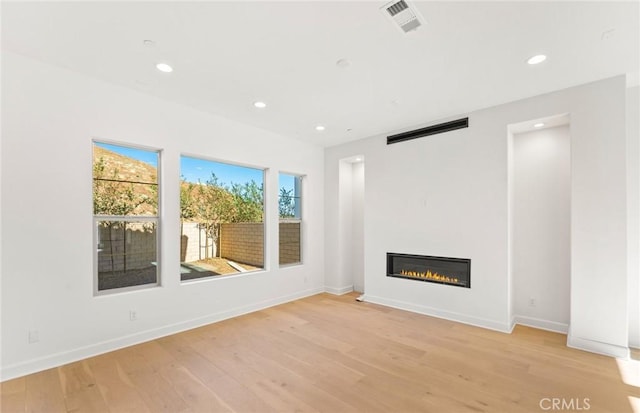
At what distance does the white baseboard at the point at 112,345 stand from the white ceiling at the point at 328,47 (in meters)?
2.93

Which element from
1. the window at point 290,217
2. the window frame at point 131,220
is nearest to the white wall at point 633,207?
the window at point 290,217

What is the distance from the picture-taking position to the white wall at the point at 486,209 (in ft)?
10.2

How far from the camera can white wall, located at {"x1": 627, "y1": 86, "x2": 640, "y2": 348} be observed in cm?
329

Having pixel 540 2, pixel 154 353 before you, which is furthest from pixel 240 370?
pixel 540 2

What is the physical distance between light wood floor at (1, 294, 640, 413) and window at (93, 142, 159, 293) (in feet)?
2.83

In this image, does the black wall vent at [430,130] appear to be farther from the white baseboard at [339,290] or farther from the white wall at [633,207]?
the white baseboard at [339,290]

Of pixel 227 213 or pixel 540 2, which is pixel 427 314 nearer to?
pixel 227 213

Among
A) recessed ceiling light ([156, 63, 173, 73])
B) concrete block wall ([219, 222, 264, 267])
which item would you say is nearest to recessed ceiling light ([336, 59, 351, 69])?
recessed ceiling light ([156, 63, 173, 73])

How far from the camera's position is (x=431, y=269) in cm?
456

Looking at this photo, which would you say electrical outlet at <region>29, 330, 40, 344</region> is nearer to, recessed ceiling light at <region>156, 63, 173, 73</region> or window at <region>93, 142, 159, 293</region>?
window at <region>93, 142, 159, 293</region>

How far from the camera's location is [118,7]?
6.86 ft

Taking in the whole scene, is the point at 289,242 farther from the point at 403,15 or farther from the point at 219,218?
the point at 403,15

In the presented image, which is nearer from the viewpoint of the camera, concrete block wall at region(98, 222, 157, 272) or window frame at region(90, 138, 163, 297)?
window frame at region(90, 138, 163, 297)

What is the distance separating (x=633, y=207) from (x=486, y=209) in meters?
1.49
